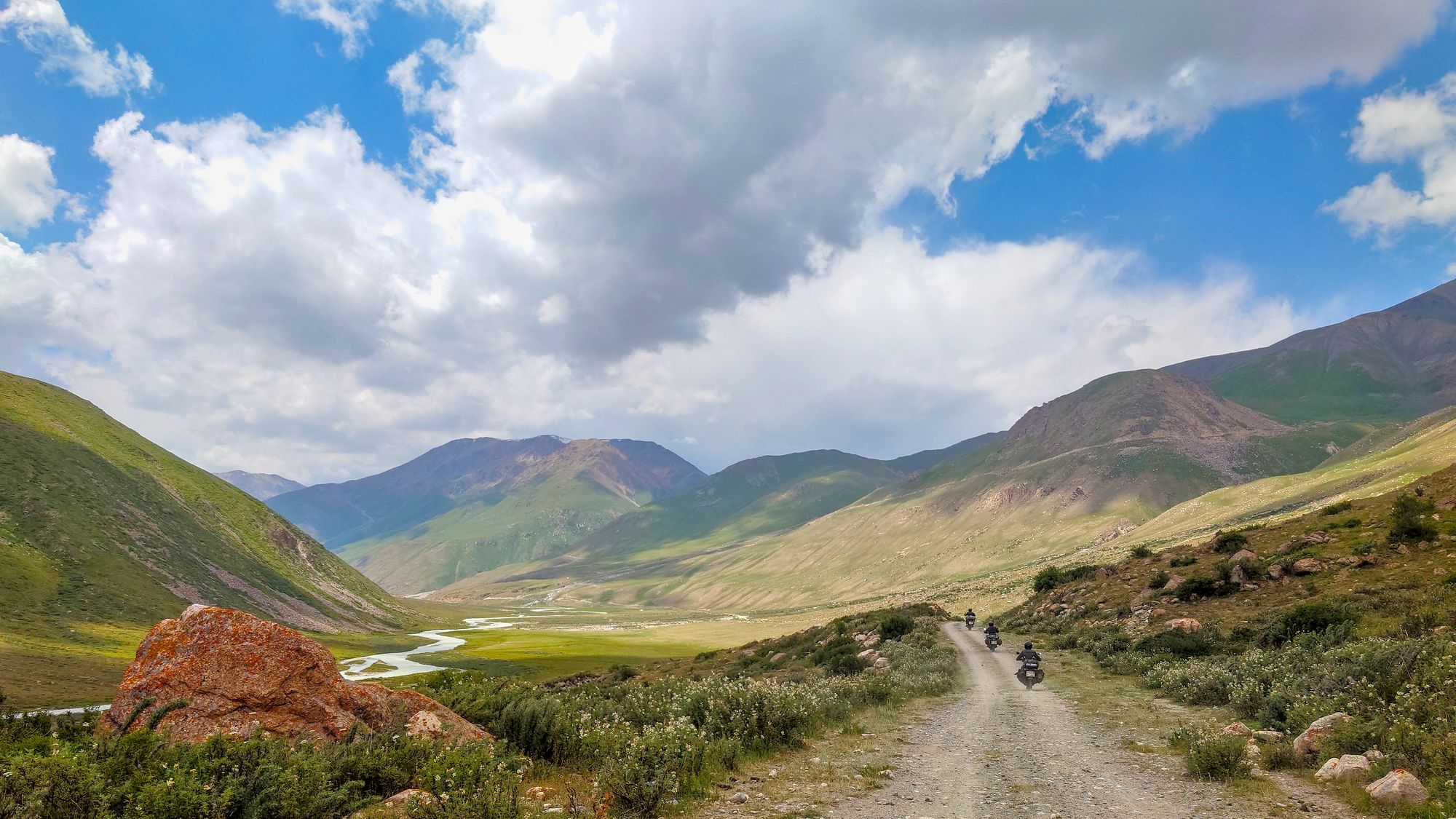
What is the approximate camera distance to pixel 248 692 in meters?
13.1

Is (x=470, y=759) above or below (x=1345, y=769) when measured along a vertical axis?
above

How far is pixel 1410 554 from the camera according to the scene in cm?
2936

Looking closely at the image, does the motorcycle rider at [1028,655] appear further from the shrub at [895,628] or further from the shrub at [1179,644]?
the shrub at [895,628]

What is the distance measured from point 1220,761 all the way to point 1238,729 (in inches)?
152

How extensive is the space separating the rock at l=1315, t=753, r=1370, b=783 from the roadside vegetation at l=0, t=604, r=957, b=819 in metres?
10.8

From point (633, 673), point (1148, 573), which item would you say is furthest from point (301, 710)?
point (1148, 573)

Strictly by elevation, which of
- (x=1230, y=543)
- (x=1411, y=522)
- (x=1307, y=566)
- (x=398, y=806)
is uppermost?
(x=398, y=806)

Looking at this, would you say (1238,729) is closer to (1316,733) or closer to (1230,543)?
(1316,733)

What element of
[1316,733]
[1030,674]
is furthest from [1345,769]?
[1030,674]

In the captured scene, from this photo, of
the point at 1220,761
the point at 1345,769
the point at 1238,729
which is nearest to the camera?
the point at 1345,769

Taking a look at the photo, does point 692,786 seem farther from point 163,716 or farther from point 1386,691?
point 1386,691

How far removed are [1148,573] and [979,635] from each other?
13.2m

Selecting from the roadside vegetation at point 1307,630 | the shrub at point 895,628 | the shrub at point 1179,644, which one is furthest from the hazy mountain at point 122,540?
the roadside vegetation at point 1307,630

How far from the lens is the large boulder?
12.3m
